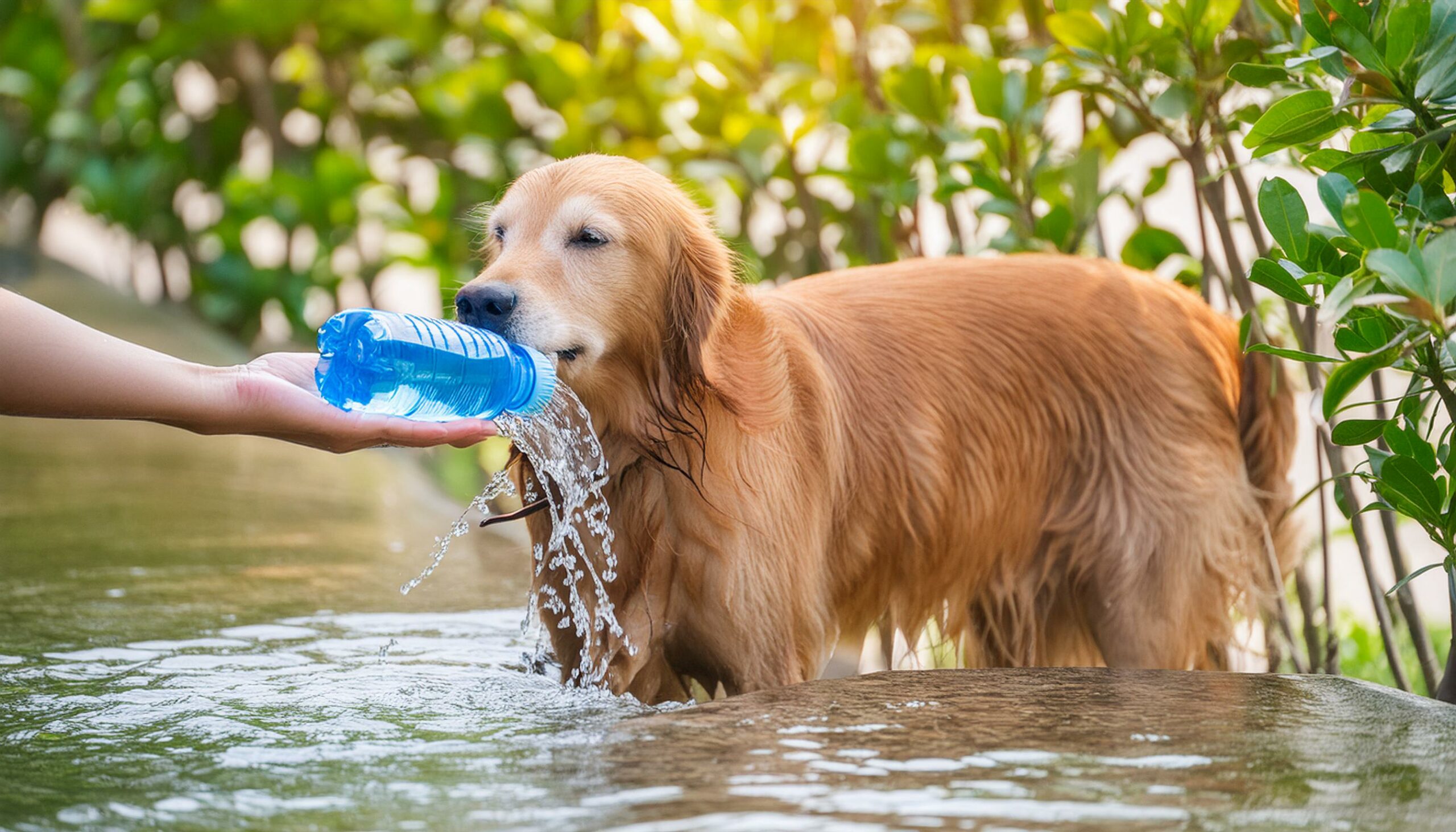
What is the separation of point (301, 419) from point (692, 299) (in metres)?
0.83

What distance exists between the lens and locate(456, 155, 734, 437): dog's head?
2.94 meters

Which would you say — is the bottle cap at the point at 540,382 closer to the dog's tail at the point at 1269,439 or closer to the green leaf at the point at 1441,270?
the green leaf at the point at 1441,270

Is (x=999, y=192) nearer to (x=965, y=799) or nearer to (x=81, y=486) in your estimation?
(x=965, y=799)

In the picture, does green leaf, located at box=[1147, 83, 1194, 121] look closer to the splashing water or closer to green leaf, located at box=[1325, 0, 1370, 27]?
green leaf, located at box=[1325, 0, 1370, 27]

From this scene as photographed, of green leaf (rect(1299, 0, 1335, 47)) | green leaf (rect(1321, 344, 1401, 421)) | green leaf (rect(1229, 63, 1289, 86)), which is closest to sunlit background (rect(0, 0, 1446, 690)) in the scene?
green leaf (rect(1229, 63, 1289, 86))

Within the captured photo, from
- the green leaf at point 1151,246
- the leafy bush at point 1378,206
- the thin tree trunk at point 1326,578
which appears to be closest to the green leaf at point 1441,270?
the leafy bush at point 1378,206

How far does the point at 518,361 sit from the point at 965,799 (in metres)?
1.29

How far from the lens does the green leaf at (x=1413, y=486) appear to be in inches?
92.2

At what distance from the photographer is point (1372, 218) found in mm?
2012

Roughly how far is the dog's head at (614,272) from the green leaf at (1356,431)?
1.23m

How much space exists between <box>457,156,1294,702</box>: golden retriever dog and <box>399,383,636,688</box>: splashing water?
3 centimetres

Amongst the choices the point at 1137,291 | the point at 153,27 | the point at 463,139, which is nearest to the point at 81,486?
the point at 463,139

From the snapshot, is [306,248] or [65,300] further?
[306,248]

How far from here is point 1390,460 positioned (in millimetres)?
2340
